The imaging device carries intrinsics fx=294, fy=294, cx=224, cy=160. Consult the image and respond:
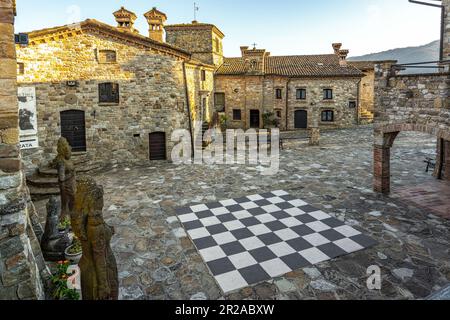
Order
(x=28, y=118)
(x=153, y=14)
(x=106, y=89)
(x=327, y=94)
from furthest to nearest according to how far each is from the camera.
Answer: (x=327, y=94) → (x=153, y=14) → (x=106, y=89) → (x=28, y=118)

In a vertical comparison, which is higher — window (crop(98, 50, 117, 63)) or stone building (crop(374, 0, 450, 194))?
window (crop(98, 50, 117, 63))

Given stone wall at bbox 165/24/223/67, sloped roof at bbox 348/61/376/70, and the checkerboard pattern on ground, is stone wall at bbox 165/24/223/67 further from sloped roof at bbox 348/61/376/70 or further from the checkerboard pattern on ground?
the checkerboard pattern on ground

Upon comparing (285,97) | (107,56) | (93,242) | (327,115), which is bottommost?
(93,242)

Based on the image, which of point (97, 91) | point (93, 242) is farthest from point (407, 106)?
point (97, 91)

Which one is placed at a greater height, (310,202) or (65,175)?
(65,175)

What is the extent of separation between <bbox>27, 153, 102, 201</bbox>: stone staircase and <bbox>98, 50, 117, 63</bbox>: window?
4.92 meters

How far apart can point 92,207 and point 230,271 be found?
11.4ft

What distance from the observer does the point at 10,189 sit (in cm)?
412

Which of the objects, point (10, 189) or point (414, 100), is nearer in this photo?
point (10, 189)

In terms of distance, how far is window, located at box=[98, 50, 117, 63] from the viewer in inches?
585

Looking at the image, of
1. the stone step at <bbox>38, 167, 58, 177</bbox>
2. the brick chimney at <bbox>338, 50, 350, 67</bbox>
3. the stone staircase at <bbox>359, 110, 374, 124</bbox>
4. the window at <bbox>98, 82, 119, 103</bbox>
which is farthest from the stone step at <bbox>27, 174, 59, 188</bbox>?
the stone staircase at <bbox>359, 110, 374, 124</bbox>

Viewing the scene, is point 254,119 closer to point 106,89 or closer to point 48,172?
point 106,89

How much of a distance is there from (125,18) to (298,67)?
55.7 feet

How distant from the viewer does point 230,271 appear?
606cm
